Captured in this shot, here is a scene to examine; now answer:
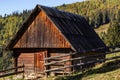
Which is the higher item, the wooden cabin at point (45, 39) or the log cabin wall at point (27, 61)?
the wooden cabin at point (45, 39)

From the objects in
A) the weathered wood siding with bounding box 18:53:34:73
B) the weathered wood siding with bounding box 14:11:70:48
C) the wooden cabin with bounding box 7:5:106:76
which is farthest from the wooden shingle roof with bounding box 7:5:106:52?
the weathered wood siding with bounding box 18:53:34:73

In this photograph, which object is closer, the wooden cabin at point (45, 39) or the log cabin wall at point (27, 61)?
the wooden cabin at point (45, 39)

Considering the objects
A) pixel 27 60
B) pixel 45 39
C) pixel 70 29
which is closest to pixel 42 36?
pixel 45 39

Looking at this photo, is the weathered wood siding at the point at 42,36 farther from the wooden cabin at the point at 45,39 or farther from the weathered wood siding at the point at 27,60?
the weathered wood siding at the point at 27,60

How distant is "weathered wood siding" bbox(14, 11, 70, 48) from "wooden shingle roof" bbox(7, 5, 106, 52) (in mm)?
399

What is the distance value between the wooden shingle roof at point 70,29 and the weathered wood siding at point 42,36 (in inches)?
15.7

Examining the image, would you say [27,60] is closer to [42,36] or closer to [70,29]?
[42,36]

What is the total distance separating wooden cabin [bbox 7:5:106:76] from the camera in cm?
2847

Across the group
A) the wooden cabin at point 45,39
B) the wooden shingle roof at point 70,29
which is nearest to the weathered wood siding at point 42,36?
the wooden cabin at point 45,39

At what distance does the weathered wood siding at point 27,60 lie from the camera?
3070 centimetres

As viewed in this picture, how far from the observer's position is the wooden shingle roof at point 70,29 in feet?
93.5

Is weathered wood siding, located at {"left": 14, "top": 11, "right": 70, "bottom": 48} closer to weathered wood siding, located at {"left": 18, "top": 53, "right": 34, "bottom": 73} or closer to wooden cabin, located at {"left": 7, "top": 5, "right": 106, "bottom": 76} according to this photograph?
wooden cabin, located at {"left": 7, "top": 5, "right": 106, "bottom": 76}

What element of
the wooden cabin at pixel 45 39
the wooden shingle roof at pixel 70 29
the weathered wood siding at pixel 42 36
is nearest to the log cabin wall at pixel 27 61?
the wooden cabin at pixel 45 39

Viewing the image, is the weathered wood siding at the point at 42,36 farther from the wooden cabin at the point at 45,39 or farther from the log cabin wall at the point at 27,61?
the log cabin wall at the point at 27,61
